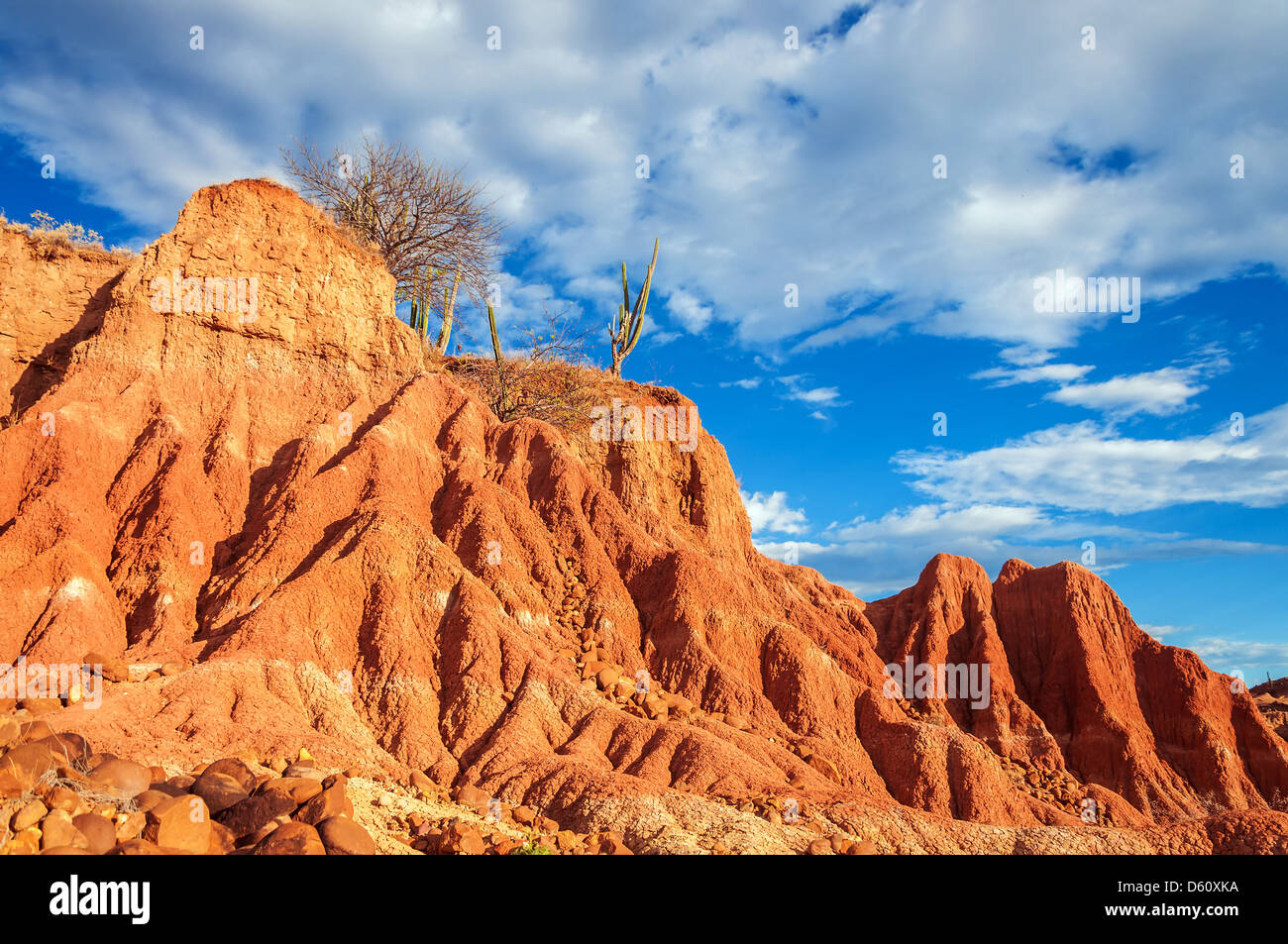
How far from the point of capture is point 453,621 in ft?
52.2

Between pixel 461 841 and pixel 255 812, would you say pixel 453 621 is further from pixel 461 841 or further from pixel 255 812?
pixel 255 812

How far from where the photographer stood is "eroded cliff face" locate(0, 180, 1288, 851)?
1374 centimetres

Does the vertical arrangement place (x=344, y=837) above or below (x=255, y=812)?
below

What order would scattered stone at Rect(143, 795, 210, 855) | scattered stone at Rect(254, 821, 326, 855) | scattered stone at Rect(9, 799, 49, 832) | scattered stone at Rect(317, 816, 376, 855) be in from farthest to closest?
scattered stone at Rect(317, 816, 376, 855) → scattered stone at Rect(254, 821, 326, 855) → scattered stone at Rect(143, 795, 210, 855) → scattered stone at Rect(9, 799, 49, 832)

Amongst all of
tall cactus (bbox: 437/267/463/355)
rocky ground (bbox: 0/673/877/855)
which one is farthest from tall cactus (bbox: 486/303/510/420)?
rocky ground (bbox: 0/673/877/855)

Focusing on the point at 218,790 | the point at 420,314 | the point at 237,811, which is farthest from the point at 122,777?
the point at 420,314

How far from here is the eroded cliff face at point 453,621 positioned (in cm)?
1374

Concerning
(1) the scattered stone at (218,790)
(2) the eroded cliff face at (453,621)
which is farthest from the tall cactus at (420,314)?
(1) the scattered stone at (218,790)

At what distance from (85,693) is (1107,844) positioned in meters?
16.4

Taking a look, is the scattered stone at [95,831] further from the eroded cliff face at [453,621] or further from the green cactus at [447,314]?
the green cactus at [447,314]

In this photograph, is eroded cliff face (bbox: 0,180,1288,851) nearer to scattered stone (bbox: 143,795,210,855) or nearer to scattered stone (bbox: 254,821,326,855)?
scattered stone (bbox: 143,795,210,855)
